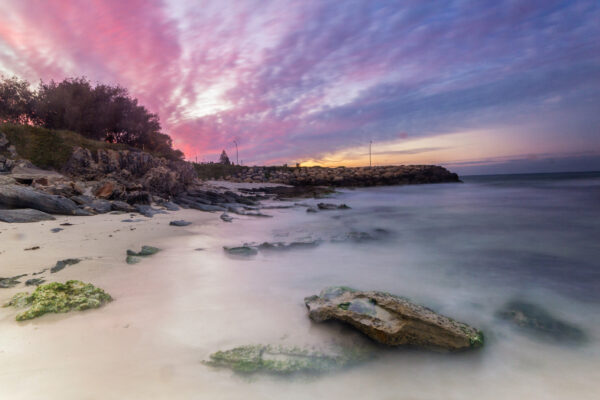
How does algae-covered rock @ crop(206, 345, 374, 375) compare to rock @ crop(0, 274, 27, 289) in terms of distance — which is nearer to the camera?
algae-covered rock @ crop(206, 345, 374, 375)

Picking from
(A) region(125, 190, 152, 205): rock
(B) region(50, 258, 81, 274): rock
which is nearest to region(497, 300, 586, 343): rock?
(B) region(50, 258, 81, 274): rock

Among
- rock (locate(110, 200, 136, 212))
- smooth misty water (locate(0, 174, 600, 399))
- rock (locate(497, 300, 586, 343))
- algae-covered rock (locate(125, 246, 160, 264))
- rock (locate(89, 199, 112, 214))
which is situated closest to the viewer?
smooth misty water (locate(0, 174, 600, 399))

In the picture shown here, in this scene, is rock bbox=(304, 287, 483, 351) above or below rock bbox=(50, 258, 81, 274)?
below

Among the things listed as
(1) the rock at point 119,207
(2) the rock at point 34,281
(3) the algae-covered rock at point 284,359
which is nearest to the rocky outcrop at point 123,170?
(1) the rock at point 119,207

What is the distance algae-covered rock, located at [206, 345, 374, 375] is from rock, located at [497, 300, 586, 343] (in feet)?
7.05

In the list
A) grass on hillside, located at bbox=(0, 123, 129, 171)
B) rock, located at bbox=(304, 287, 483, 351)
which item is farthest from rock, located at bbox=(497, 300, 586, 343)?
grass on hillside, located at bbox=(0, 123, 129, 171)

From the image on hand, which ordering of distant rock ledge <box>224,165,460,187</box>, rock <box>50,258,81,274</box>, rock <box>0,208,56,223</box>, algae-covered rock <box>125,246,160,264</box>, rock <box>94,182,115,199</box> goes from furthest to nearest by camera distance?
distant rock ledge <box>224,165,460,187</box>, rock <box>94,182,115,199</box>, rock <box>0,208,56,223</box>, algae-covered rock <box>125,246,160,264</box>, rock <box>50,258,81,274</box>

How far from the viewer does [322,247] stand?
6367 mm

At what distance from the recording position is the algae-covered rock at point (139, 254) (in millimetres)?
4391

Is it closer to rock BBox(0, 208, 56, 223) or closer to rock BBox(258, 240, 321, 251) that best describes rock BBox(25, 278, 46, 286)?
rock BBox(258, 240, 321, 251)

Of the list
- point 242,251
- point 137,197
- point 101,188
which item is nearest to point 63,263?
point 242,251

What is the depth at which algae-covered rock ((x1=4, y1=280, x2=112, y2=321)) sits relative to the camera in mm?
2683

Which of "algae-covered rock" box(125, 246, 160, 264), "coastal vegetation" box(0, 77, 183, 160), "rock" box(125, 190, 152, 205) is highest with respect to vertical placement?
"coastal vegetation" box(0, 77, 183, 160)

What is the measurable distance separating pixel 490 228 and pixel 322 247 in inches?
289
